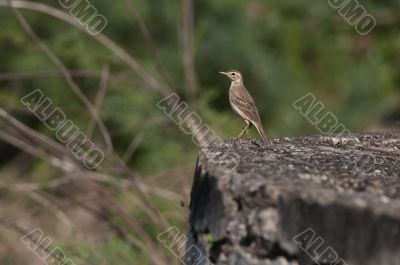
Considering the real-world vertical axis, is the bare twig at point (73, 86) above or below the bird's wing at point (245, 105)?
below

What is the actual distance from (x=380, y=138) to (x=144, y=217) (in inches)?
149

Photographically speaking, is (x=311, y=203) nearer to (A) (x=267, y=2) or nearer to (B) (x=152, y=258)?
(B) (x=152, y=258)

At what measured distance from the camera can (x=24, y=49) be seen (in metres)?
12.5

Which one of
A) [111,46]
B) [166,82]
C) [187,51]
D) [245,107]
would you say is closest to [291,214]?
[245,107]

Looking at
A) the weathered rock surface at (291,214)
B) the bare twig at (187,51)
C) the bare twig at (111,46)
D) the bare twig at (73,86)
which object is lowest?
the weathered rock surface at (291,214)

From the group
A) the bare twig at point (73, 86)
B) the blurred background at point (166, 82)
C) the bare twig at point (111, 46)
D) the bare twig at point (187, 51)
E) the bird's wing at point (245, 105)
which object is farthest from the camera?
the blurred background at point (166, 82)

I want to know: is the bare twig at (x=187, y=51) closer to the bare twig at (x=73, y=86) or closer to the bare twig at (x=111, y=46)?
the bare twig at (x=111, y=46)

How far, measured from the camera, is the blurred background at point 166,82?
9.45 metres

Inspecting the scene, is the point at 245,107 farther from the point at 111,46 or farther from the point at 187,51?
the point at 187,51

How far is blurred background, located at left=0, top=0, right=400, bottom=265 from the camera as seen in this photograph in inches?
372

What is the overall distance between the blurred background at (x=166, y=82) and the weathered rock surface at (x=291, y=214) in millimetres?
3803

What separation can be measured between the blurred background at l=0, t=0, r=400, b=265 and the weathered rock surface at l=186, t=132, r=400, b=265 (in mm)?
3803

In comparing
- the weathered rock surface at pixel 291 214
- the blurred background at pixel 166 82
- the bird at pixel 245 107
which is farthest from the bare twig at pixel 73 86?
the weathered rock surface at pixel 291 214

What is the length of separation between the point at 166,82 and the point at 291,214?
5304mm
